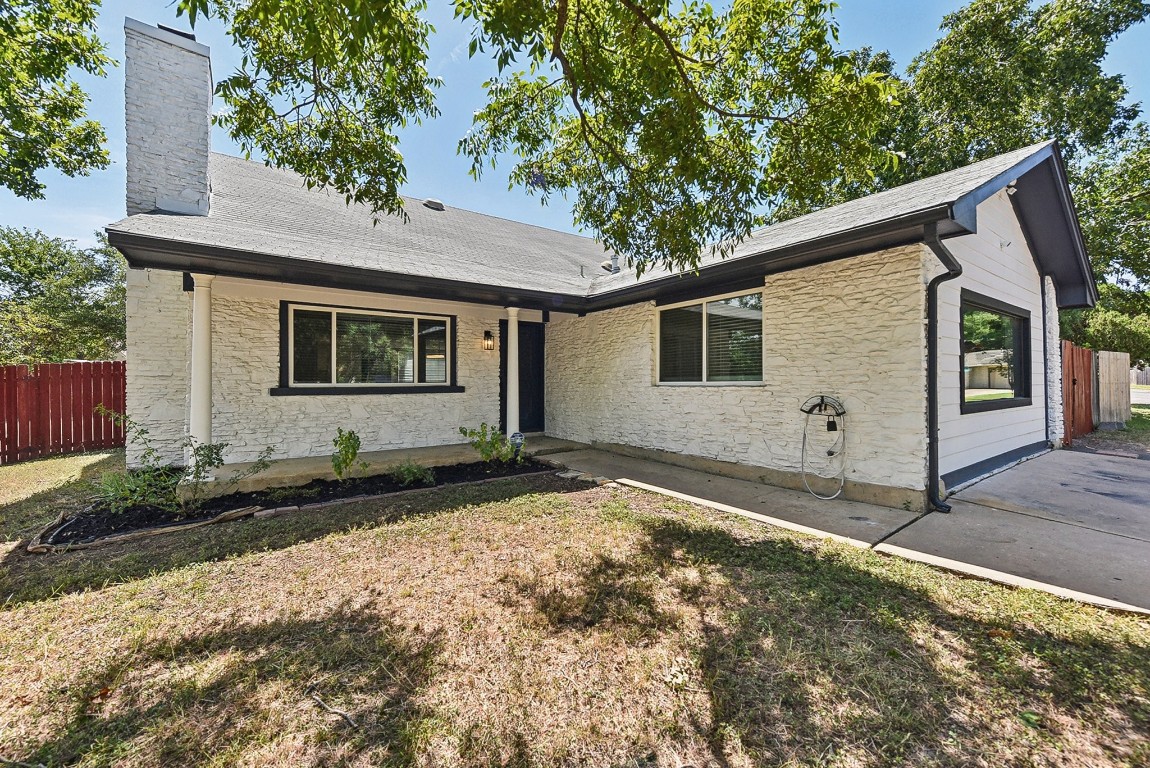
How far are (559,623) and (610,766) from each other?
3.08ft

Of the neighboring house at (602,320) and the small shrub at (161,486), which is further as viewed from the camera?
the neighboring house at (602,320)

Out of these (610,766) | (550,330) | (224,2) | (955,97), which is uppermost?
(955,97)

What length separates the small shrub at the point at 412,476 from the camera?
18.3 ft

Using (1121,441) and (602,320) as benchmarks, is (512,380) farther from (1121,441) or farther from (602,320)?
(1121,441)

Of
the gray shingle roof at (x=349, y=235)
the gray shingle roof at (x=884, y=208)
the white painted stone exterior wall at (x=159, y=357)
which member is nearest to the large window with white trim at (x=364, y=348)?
the gray shingle roof at (x=349, y=235)

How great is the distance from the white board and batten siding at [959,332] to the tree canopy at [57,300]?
68.4ft

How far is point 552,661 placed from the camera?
2182 mm

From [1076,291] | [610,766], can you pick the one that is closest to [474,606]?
[610,766]

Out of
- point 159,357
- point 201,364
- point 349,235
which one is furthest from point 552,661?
point 159,357

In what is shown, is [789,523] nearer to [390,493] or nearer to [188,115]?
[390,493]

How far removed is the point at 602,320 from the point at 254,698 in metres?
6.95

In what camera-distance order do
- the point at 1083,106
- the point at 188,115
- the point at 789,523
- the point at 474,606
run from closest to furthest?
the point at 474,606 < the point at 789,523 < the point at 188,115 < the point at 1083,106

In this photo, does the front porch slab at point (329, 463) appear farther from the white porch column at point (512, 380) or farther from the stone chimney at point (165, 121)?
the stone chimney at point (165, 121)

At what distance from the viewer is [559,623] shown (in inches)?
99.0
